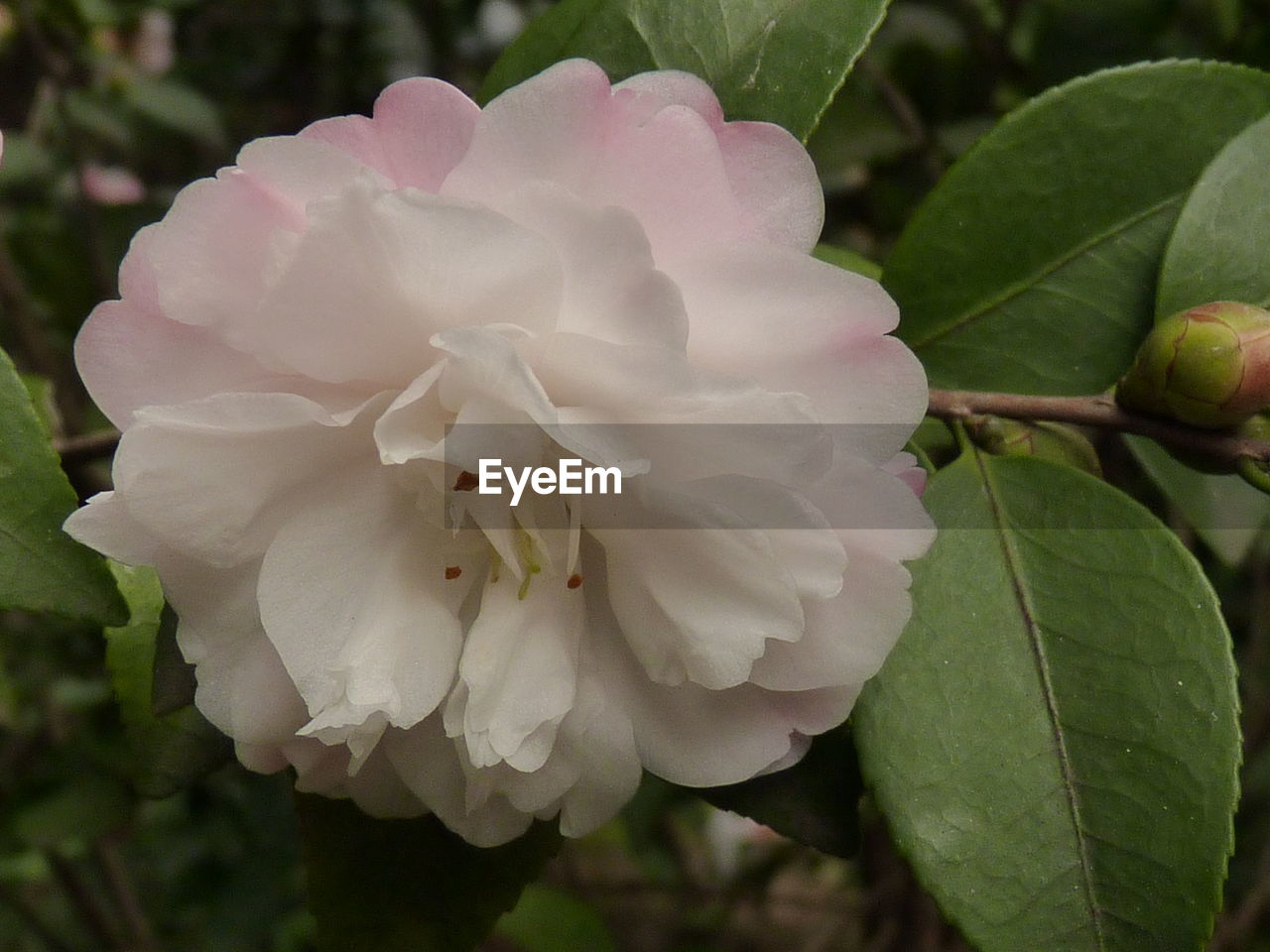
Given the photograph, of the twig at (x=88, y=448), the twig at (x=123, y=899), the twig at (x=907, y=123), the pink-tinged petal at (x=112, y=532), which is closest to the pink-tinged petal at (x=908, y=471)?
the pink-tinged petal at (x=112, y=532)

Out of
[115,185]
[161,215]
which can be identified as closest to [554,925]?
[161,215]

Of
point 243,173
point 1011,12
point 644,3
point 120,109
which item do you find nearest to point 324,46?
point 120,109

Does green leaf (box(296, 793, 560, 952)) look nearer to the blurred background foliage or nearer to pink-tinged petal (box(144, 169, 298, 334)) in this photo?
the blurred background foliage

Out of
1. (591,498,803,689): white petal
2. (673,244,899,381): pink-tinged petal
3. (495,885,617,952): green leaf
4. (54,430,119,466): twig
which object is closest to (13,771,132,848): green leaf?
(495,885,617,952): green leaf

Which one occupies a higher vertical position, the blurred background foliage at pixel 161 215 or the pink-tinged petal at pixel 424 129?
the pink-tinged petal at pixel 424 129

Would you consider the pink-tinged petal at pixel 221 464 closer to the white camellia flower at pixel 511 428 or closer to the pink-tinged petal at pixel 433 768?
the white camellia flower at pixel 511 428

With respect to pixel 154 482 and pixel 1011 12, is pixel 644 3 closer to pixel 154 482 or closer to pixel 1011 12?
pixel 154 482
